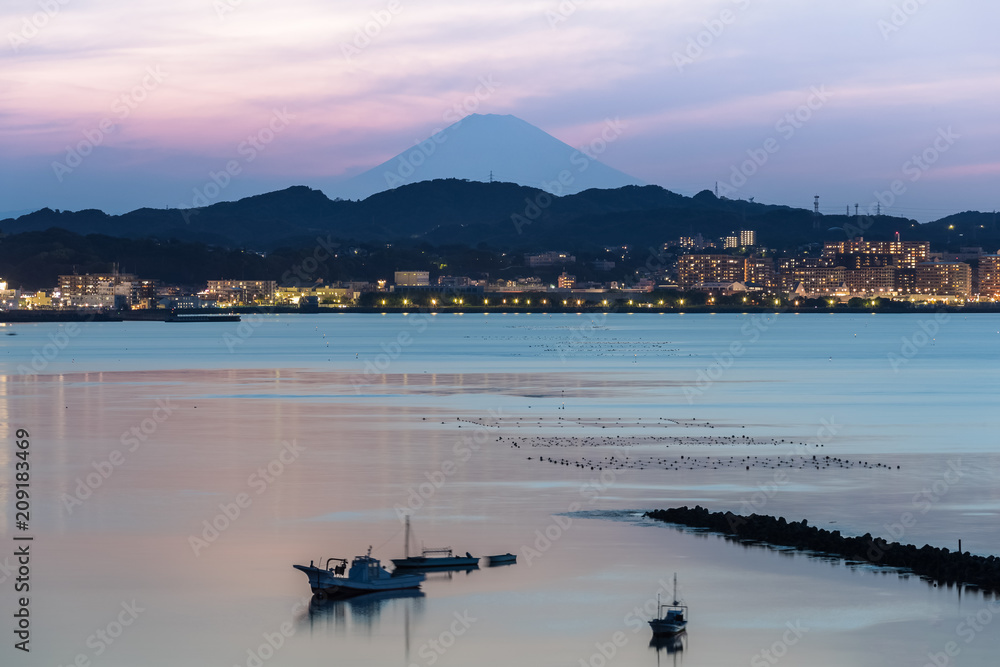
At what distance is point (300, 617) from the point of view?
15.3 meters

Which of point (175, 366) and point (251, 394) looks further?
point (175, 366)

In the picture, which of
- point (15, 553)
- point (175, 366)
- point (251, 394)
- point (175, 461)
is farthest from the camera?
point (175, 366)

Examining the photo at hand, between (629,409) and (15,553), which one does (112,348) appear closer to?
(629,409)

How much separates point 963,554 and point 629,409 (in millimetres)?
23080

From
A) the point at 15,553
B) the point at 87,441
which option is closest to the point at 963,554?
the point at 15,553

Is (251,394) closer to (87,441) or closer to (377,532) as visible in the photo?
(87,441)

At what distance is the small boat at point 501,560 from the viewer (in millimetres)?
18000

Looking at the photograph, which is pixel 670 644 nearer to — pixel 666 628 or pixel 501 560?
pixel 666 628

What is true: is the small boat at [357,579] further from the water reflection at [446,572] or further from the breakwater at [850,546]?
the breakwater at [850,546]

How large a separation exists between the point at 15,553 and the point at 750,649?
10518 millimetres

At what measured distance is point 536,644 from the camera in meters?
14.5

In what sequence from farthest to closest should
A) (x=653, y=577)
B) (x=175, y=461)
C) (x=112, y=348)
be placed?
(x=112, y=348), (x=175, y=461), (x=653, y=577)

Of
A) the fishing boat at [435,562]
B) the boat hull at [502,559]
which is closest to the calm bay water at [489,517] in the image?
the boat hull at [502,559]

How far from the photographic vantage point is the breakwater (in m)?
16.8
